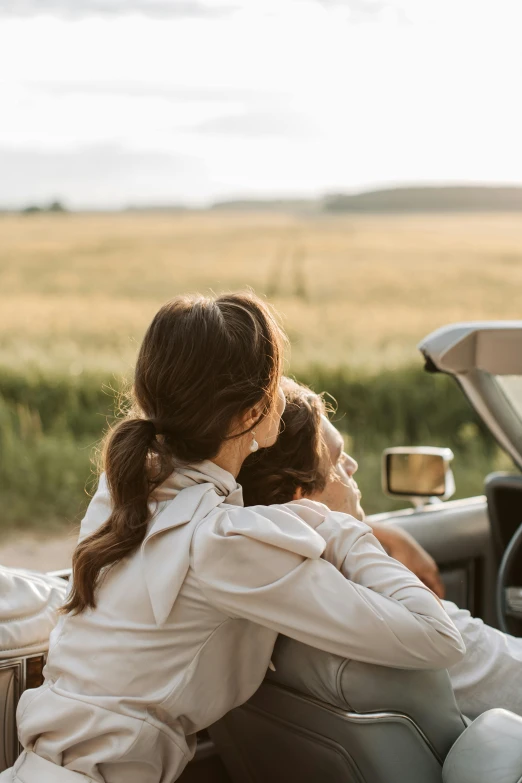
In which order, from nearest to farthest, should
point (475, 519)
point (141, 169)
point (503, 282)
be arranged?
point (475, 519) → point (141, 169) → point (503, 282)

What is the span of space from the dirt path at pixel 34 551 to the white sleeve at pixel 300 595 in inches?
217

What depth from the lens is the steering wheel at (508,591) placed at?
244 cm

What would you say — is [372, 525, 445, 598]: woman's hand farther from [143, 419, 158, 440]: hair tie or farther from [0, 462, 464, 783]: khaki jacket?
[143, 419, 158, 440]: hair tie

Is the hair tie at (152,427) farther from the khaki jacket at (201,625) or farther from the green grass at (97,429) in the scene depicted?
the green grass at (97,429)

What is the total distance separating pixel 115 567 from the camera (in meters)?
1.48

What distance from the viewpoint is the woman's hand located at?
7.78ft

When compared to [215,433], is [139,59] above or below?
above

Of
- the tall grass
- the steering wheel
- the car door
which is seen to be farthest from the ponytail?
the tall grass

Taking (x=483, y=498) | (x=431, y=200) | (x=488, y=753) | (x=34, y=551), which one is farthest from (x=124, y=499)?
(x=431, y=200)

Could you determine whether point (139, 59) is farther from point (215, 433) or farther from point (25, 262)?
point (215, 433)

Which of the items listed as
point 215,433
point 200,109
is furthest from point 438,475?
point 200,109

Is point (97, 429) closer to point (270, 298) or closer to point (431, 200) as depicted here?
point (270, 298)

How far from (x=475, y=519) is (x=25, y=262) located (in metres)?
9.25

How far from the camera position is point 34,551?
7.00 metres
